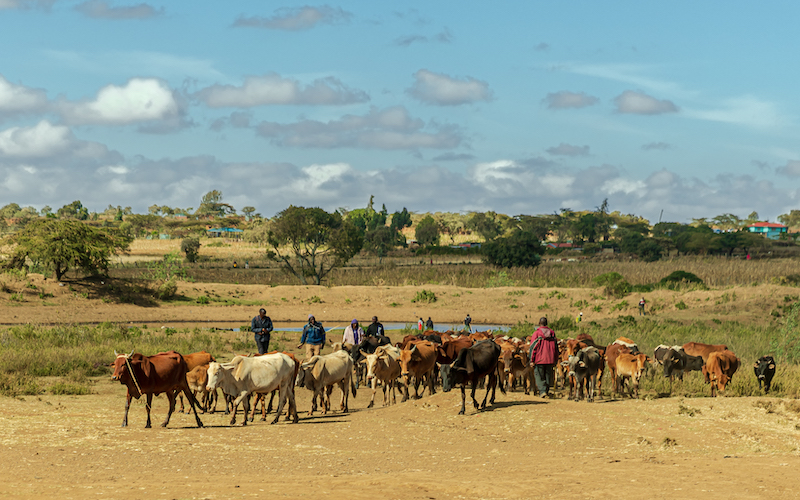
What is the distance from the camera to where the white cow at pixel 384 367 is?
661 inches

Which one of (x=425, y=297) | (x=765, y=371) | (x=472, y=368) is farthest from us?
(x=425, y=297)

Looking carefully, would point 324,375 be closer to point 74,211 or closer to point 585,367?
point 585,367

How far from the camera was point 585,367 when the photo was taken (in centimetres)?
1702

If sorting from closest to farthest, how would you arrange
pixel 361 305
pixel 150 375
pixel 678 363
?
1. pixel 150 375
2. pixel 678 363
3. pixel 361 305

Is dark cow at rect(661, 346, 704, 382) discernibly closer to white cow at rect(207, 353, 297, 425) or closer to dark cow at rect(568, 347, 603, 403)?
dark cow at rect(568, 347, 603, 403)

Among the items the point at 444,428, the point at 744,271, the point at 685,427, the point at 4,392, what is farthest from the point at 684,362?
the point at 744,271

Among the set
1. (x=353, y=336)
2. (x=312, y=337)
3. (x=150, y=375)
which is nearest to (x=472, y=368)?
(x=353, y=336)

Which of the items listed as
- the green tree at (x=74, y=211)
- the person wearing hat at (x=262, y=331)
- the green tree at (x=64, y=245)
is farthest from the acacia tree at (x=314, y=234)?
the green tree at (x=74, y=211)

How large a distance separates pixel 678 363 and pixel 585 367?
3.19m

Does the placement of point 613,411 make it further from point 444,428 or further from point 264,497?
point 264,497

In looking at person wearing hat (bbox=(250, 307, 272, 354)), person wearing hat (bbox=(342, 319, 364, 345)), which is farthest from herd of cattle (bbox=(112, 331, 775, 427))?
person wearing hat (bbox=(250, 307, 272, 354))

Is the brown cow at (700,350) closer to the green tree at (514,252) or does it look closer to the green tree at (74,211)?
the green tree at (514,252)

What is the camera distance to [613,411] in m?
15.4

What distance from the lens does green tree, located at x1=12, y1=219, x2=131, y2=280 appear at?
4278 centimetres
